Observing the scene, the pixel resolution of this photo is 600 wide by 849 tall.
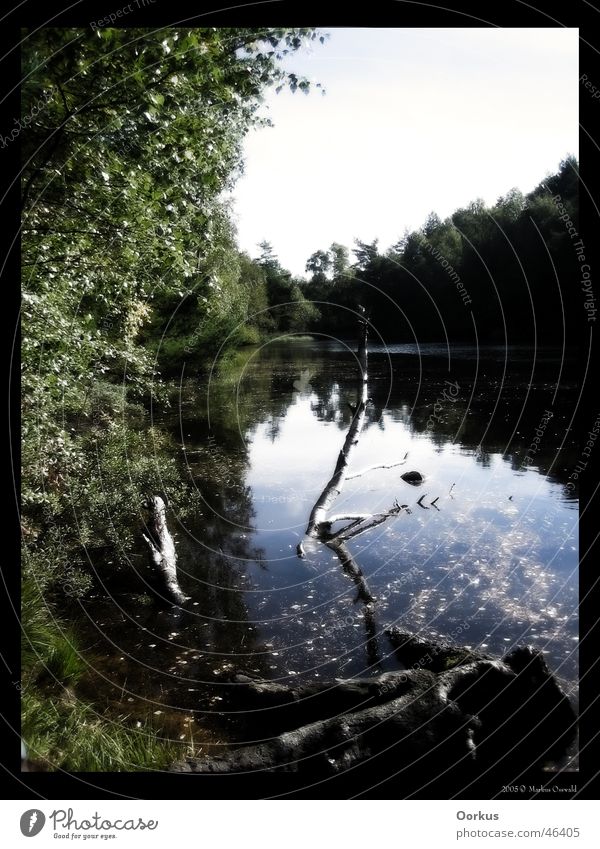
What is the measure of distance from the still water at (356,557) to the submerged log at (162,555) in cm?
33

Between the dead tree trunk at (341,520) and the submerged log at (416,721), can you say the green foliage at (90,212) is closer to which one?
the submerged log at (416,721)

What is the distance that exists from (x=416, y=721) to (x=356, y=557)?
18.0 ft

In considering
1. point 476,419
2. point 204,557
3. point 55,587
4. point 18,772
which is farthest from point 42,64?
point 476,419

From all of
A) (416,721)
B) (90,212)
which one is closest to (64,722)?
(416,721)

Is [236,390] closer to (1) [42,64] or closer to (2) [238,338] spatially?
(2) [238,338]

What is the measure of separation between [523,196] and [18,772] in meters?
50.3

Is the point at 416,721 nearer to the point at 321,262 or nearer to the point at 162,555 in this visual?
the point at 162,555

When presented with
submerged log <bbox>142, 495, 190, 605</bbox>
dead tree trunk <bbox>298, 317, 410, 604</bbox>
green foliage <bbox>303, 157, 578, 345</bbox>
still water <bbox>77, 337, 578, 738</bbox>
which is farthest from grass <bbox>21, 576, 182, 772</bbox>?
green foliage <bbox>303, 157, 578, 345</bbox>

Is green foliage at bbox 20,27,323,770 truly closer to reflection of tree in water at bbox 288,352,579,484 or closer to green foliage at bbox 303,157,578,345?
reflection of tree in water at bbox 288,352,579,484

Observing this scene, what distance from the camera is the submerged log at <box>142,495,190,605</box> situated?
9273mm

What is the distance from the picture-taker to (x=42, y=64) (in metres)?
3.88

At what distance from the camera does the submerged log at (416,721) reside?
484cm
